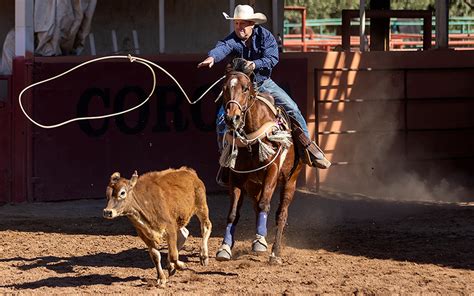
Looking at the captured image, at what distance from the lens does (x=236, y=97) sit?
832 centimetres

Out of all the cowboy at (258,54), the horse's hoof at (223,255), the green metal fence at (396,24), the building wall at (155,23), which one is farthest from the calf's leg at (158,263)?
the green metal fence at (396,24)

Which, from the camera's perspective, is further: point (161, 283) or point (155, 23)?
point (155, 23)

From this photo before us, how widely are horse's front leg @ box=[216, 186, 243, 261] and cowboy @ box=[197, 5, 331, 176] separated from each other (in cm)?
61

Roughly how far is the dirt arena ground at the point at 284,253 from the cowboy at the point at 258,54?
3.66 ft

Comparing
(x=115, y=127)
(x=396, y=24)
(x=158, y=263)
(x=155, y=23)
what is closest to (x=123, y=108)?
(x=115, y=127)

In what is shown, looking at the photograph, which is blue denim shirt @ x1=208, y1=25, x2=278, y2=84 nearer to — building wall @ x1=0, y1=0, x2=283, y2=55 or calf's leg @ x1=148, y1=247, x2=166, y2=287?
calf's leg @ x1=148, y1=247, x2=166, y2=287

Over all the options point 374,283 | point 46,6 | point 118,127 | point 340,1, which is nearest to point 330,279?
point 374,283

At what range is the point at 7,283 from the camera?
26.8ft

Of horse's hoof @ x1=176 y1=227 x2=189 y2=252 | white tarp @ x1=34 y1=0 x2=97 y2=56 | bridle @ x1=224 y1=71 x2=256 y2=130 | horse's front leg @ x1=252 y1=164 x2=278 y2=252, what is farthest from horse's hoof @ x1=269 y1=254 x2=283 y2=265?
white tarp @ x1=34 y1=0 x2=97 y2=56

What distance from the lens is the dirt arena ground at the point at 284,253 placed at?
8.02 meters

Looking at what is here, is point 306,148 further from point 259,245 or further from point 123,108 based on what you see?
point 123,108

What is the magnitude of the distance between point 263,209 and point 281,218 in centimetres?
38

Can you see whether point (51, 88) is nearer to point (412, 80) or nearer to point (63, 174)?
point (63, 174)

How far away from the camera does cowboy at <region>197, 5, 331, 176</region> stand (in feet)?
29.6
